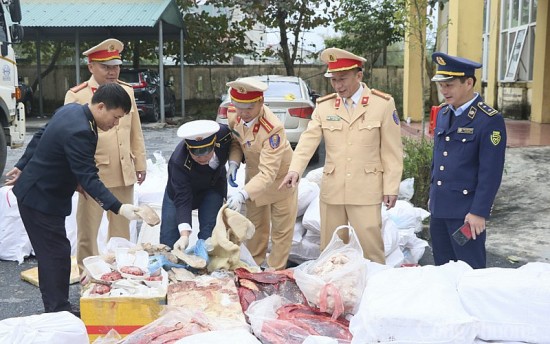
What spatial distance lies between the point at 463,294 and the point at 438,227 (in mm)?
1120

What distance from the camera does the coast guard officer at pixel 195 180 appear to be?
13.0ft

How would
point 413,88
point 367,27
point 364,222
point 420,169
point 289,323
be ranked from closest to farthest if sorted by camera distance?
1. point 289,323
2. point 364,222
3. point 420,169
4. point 413,88
5. point 367,27

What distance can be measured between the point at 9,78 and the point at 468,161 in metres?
6.96

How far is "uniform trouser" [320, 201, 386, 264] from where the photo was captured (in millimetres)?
4094

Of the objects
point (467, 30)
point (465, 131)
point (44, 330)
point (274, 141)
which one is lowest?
point (44, 330)

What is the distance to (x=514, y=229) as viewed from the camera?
19.9 feet

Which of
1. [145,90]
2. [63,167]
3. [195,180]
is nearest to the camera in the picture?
[63,167]

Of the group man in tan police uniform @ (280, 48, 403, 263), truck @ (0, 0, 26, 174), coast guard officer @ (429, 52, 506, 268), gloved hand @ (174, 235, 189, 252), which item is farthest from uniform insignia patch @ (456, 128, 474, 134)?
truck @ (0, 0, 26, 174)

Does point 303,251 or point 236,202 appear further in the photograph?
point 303,251

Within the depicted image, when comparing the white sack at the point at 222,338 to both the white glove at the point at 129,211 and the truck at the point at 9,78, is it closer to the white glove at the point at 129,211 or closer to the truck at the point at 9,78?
the white glove at the point at 129,211

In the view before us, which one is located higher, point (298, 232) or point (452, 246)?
point (452, 246)

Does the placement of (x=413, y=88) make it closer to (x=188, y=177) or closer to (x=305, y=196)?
(x=305, y=196)

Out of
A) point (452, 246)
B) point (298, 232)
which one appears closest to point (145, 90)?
point (298, 232)

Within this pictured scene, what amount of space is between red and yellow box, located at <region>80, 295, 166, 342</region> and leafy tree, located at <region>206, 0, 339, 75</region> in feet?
49.9
